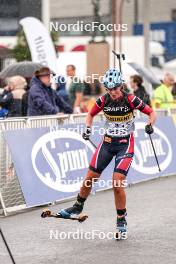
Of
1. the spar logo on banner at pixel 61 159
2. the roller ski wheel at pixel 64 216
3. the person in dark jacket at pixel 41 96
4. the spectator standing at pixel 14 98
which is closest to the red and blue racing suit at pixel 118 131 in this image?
the roller ski wheel at pixel 64 216

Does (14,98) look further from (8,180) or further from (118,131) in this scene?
(118,131)

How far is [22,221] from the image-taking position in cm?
1006

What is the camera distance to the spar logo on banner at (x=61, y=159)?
1128 cm

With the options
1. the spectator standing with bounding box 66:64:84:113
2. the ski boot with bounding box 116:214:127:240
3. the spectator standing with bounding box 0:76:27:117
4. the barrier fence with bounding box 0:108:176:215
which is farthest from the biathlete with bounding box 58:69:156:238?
the spectator standing with bounding box 66:64:84:113

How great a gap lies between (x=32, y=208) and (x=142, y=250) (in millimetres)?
3351

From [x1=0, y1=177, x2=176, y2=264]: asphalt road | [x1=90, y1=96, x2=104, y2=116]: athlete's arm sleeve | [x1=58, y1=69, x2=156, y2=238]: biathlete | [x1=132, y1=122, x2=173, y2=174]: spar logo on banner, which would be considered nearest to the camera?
[x1=0, y1=177, x2=176, y2=264]: asphalt road

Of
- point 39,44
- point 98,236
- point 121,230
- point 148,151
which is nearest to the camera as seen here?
point 121,230

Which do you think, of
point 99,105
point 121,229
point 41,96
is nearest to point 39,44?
point 41,96

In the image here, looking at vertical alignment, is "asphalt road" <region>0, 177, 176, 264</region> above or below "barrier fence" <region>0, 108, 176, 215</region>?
below

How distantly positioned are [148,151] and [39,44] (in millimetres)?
5207

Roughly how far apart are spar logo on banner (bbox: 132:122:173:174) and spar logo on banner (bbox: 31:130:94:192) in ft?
5.10

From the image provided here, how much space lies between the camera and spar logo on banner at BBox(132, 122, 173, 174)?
13891mm

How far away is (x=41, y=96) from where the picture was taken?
12875 millimetres

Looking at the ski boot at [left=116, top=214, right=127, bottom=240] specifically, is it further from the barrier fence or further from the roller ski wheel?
the barrier fence
